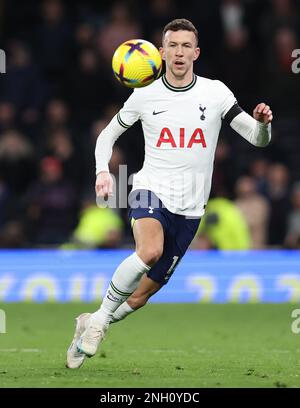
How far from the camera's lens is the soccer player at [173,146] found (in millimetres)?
8891

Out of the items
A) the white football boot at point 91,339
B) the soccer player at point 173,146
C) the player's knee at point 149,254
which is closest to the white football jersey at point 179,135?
the soccer player at point 173,146

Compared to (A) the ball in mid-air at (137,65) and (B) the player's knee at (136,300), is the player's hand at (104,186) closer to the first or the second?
(A) the ball in mid-air at (137,65)

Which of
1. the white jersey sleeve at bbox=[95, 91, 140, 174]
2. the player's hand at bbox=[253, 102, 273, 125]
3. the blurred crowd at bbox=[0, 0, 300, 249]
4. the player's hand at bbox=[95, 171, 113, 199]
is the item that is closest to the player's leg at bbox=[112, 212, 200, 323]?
the player's hand at bbox=[95, 171, 113, 199]

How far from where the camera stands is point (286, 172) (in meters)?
17.8

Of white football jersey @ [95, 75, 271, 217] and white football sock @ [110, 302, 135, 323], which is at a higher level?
white football jersey @ [95, 75, 271, 217]

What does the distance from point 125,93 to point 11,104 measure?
1.80 m

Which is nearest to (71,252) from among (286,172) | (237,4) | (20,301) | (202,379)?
(20,301)

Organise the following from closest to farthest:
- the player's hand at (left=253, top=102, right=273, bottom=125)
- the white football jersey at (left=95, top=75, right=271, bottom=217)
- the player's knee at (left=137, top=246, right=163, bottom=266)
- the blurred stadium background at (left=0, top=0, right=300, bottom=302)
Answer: the player's knee at (left=137, top=246, right=163, bottom=266), the player's hand at (left=253, top=102, right=273, bottom=125), the white football jersey at (left=95, top=75, right=271, bottom=217), the blurred stadium background at (left=0, top=0, right=300, bottom=302)

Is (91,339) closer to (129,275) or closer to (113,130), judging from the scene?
(129,275)

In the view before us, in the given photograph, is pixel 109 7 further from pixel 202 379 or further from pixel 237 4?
pixel 202 379

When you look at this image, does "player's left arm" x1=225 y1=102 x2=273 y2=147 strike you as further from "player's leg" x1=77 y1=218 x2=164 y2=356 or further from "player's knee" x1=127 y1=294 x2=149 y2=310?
"player's knee" x1=127 y1=294 x2=149 y2=310

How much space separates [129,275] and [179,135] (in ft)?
3.83

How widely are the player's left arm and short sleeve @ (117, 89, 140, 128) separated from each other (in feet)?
2.24

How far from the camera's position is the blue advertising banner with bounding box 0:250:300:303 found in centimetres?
1575
